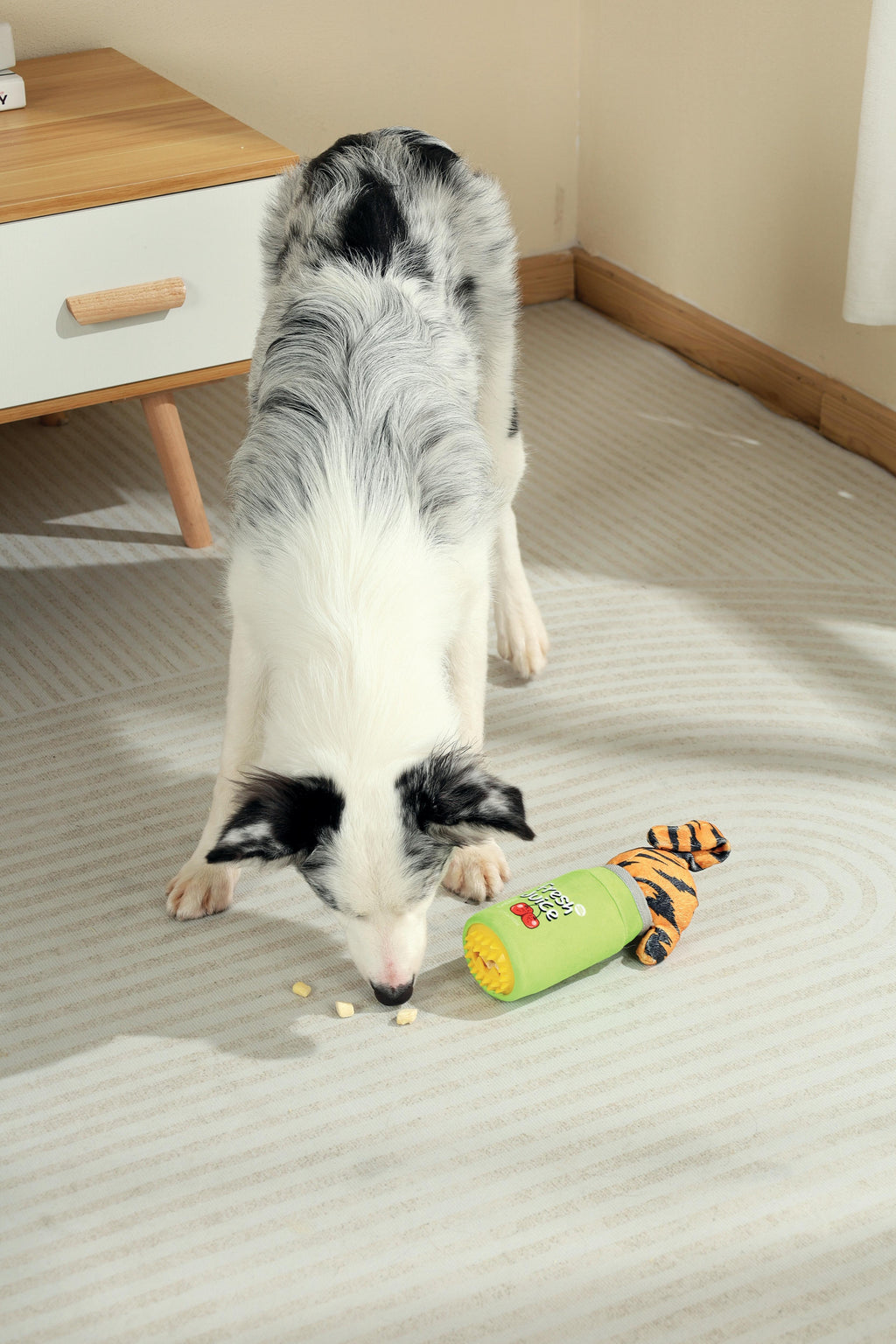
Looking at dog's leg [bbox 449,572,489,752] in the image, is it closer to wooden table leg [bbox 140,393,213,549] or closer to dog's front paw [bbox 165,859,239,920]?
dog's front paw [bbox 165,859,239,920]

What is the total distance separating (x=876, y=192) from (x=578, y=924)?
1423 mm

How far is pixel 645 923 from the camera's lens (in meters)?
1.59

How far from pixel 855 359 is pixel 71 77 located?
164cm

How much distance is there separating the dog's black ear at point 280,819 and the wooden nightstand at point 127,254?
3.49 feet

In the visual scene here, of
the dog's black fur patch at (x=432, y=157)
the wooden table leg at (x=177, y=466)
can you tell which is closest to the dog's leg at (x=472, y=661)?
the dog's black fur patch at (x=432, y=157)

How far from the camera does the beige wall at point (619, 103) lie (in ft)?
8.67

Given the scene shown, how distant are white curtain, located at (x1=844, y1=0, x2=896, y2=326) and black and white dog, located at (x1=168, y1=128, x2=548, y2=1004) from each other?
0.72 meters

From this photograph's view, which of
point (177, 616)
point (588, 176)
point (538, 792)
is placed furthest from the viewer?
point (588, 176)

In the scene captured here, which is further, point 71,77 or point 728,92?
point 728,92

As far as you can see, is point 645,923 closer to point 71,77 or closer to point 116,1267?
point 116,1267

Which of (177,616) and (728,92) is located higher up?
(728,92)

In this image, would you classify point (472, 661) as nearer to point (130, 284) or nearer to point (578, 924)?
point (578, 924)

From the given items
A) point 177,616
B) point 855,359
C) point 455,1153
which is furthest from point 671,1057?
point 855,359

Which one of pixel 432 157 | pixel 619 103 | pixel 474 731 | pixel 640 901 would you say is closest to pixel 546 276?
pixel 619 103
